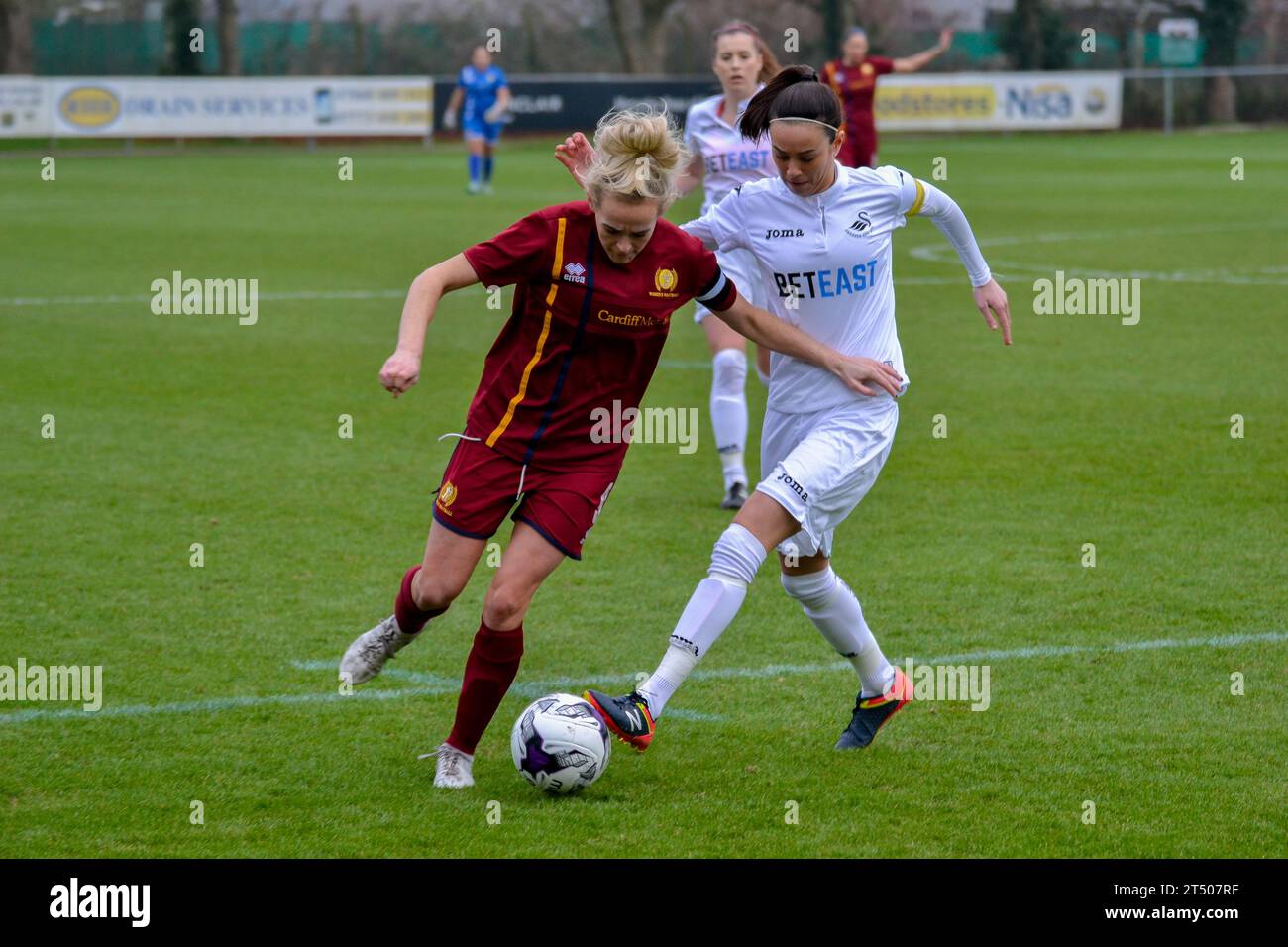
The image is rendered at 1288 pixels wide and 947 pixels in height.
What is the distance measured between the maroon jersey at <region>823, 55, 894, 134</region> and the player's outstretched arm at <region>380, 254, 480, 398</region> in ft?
53.4

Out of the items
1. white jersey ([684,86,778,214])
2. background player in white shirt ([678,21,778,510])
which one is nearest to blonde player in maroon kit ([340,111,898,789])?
background player in white shirt ([678,21,778,510])

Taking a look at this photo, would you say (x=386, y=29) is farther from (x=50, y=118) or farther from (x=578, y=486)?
(x=578, y=486)

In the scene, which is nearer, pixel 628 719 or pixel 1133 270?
pixel 628 719

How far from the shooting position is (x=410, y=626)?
17.3 feet

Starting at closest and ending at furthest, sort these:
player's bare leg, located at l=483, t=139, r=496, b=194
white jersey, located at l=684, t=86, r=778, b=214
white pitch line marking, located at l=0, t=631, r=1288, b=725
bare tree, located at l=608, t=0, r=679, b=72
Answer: white pitch line marking, located at l=0, t=631, r=1288, b=725
white jersey, located at l=684, t=86, r=778, b=214
player's bare leg, located at l=483, t=139, r=496, b=194
bare tree, located at l=608, t=0, r=679, b=72

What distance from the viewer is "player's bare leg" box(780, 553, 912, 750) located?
17.0 feet

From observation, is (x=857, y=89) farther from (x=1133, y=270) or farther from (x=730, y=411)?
(x=730, y=411)

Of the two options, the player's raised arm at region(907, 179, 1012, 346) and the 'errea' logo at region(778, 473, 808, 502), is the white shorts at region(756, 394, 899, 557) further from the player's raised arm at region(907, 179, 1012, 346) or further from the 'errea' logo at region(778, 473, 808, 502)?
the player's raised arm at region(907, 179, 1012, 346)

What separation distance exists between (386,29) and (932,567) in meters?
42.3

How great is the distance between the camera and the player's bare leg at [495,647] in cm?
480

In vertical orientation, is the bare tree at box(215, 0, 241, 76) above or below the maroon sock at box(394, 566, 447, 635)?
above

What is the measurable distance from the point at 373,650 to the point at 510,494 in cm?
80

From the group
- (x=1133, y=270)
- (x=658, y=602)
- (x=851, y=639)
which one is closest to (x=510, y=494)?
(x=851, y=639)
